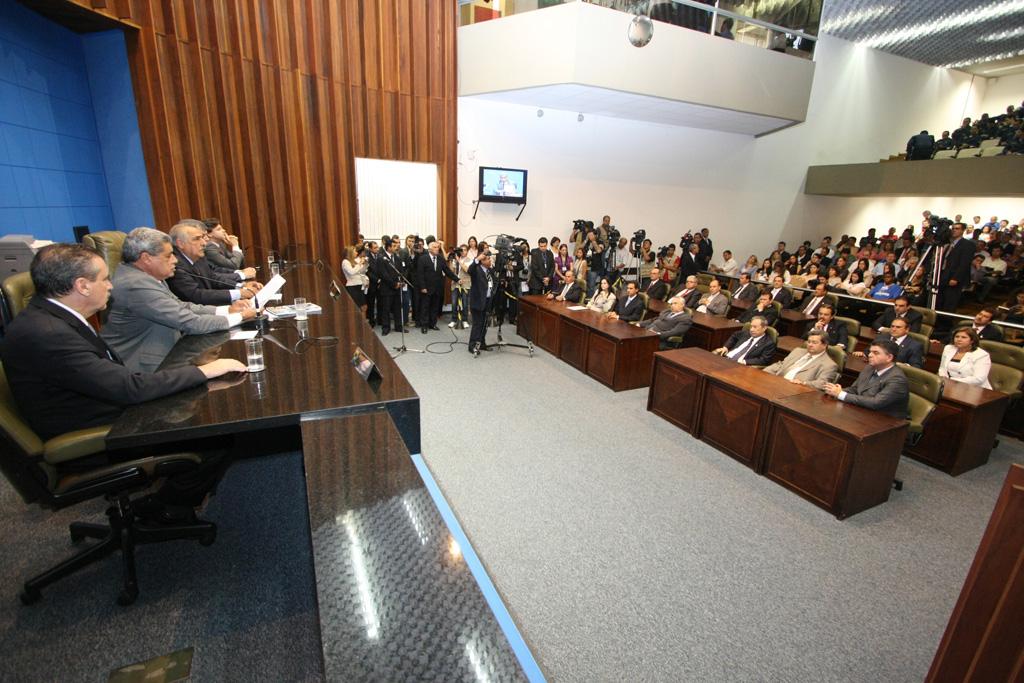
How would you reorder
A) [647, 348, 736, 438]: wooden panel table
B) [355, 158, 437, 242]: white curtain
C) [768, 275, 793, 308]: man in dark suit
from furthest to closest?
[355, 158, 437, 242]: white curtain < [768, 275, 793, 308]: man in dark suit < [647, 348, 736, 438]: wooden panel table

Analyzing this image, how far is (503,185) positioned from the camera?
28.6 feet

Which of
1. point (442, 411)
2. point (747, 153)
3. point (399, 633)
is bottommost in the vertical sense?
point (442, 411)

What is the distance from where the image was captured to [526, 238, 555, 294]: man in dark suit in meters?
8.16

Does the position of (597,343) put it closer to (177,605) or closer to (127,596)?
(177,605)

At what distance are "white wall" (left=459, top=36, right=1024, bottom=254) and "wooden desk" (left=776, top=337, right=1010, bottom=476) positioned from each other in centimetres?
677

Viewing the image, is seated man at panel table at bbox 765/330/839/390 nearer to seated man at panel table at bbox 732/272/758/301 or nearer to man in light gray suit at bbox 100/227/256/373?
seated man at panel table at bbox 732/272/758/301

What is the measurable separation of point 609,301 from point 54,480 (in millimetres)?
5875

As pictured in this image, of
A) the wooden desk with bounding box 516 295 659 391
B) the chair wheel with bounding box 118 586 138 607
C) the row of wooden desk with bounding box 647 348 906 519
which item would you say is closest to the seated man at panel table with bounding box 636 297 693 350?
the wooden desk with bounding box 516 295 659 391

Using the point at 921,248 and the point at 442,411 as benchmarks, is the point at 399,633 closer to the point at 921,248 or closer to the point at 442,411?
the point at 442,411

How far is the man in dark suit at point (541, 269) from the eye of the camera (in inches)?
321

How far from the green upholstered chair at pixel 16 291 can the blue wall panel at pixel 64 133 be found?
2.63 meters

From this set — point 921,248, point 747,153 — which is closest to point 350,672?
point 921,248

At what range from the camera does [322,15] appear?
22.6ft

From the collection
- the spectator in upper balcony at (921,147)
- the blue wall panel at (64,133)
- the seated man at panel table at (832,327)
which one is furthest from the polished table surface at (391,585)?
the spectator in upper balcony at (921,147)
